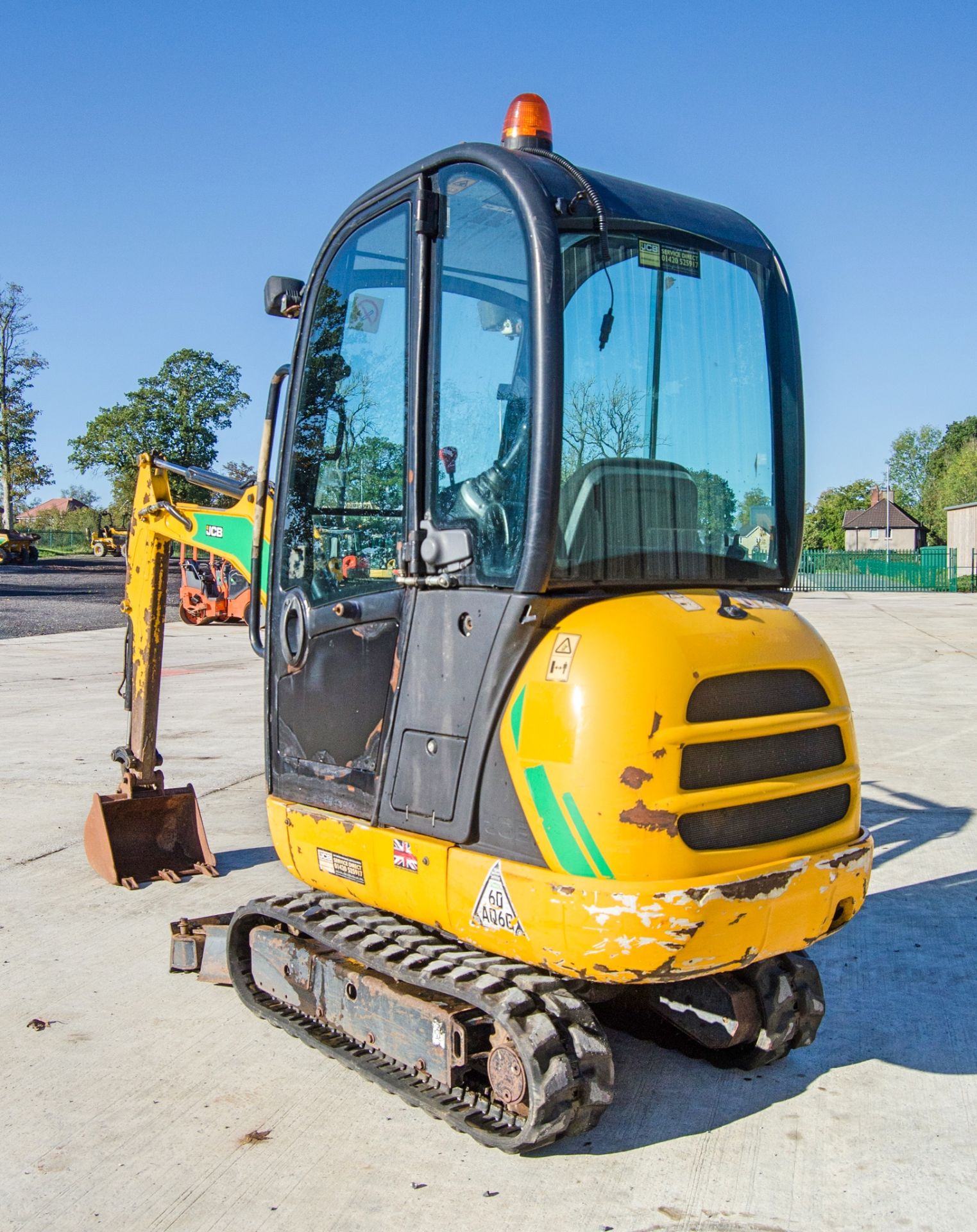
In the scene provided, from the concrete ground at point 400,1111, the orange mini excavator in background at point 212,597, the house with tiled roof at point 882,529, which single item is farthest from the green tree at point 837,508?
the concrete ground at point 400,1111

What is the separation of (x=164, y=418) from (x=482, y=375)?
7195 cm

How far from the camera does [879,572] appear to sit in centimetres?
4959

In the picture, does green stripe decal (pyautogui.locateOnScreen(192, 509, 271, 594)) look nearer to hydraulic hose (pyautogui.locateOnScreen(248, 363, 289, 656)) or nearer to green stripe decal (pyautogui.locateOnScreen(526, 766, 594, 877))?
hydraulic hose (pyautogui.locateOnScreen(248, 363, 289, 656))

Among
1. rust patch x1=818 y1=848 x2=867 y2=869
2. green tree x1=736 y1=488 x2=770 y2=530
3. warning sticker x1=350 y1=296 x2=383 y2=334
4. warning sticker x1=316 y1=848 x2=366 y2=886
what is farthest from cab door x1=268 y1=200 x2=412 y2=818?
rust patch x1=818 y1=848 x2=867 y2=869

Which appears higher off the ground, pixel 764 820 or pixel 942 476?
pixel 942 476

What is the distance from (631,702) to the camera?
2.96 meters

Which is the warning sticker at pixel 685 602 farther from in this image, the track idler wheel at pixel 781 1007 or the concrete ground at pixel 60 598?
the concrete ground at pixel 60 598

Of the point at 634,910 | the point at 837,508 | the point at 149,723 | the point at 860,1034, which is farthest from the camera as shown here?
the point at 837,508

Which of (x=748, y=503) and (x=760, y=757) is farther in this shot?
(x=748, y=503)

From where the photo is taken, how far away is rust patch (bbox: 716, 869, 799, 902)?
9.98 feet

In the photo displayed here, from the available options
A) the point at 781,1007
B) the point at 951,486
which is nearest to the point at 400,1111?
the point at 781,1007

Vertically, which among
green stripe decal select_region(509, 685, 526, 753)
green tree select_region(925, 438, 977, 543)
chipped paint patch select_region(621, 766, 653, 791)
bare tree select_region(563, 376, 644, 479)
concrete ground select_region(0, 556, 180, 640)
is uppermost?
green tree select_region(925, 438, 977, 543)

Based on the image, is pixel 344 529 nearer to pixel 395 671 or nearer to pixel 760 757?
pixel 395 671

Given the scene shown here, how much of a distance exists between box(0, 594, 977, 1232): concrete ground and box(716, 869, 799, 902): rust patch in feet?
2.62
